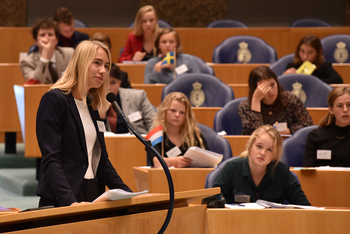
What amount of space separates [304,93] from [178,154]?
1.79m

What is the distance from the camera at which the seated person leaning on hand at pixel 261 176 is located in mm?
2809

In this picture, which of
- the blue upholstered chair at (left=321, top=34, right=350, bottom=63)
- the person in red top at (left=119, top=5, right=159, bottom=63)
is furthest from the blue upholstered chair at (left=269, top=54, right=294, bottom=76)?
the person in red top at (left=119, top=5, right=159, bottom=63)

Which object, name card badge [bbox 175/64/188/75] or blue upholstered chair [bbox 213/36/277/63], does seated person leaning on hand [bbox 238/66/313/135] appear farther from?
blue upholstered chair [bbox 213/36/277/63]

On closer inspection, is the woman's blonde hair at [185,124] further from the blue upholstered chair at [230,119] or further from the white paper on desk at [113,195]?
the white paper on desk at [113,195]

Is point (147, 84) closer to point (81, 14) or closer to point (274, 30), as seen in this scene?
point (274, 30)

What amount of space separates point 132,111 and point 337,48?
2776 mm

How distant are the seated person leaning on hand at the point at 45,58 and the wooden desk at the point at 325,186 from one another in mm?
2551

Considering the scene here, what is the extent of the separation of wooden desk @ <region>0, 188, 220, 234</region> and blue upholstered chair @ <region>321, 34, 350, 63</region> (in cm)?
451

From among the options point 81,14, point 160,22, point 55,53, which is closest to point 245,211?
point 55,53

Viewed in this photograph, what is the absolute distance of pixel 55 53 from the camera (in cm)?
471

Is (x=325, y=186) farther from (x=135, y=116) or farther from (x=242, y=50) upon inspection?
(x=242, y=50)

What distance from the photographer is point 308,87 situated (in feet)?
15.2

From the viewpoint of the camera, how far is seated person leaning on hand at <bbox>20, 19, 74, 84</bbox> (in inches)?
180

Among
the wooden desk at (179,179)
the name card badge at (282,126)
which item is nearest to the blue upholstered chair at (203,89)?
the name card badge at (282,126)
